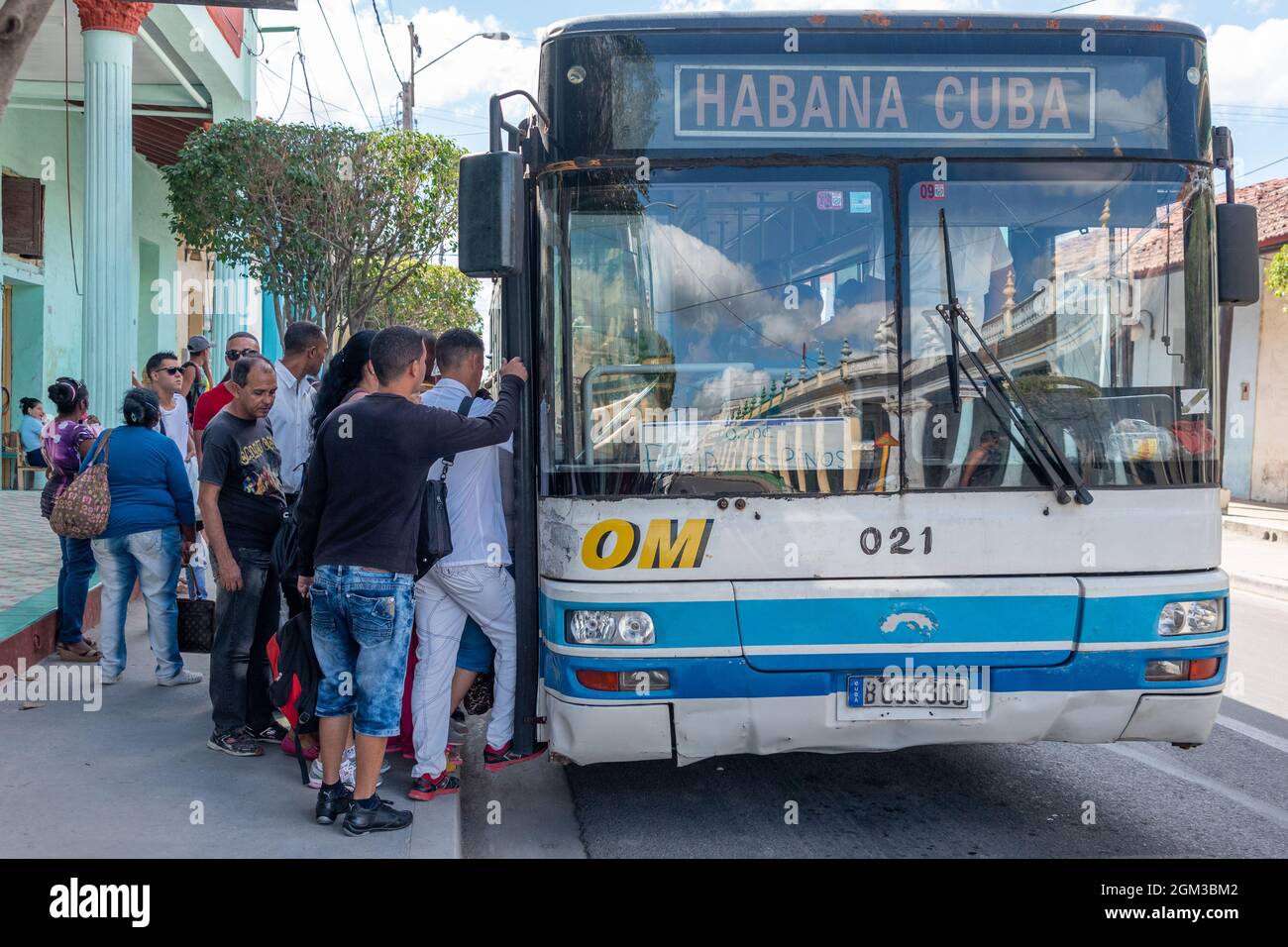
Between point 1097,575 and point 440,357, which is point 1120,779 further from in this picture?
point 440,357

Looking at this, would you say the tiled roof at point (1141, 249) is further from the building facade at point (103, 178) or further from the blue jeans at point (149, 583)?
the building facade at point (103, 178)

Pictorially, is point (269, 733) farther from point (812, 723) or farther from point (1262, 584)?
point (1262, 584)

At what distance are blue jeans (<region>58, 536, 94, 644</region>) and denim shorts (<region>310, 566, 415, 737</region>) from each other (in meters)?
3.07

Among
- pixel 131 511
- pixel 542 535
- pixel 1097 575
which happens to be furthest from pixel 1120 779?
pixel 131 511

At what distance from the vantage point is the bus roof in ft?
15.0

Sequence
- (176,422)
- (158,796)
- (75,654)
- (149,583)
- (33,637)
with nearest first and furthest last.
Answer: (158,796) < (149,583) < (33,637) < (75,654) < (176,422)

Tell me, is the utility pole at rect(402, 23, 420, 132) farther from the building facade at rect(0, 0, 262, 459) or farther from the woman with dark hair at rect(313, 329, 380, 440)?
the woman with dark hair at rect(313, 329, 380, 440)

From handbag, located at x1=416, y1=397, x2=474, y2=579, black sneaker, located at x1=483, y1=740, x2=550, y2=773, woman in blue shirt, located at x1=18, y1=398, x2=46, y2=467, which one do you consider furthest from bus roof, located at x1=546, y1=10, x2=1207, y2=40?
woman in blue shirt, located at x1=18, y1=398, x2=46, y2=467

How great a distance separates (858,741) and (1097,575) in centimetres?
109

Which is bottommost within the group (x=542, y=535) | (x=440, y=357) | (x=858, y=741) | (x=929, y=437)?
(x=858, y=741)

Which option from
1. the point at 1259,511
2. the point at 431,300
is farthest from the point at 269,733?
the point at 431,300

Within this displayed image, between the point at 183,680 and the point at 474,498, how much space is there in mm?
2863

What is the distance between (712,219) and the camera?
179 inches

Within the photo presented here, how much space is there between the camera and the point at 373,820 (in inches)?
180
